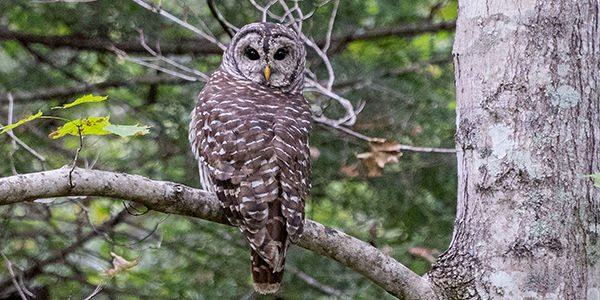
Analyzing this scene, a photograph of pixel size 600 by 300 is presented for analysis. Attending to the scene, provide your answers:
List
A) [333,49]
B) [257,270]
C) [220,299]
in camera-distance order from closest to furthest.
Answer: [257,270] < [220,299] < [333,49]

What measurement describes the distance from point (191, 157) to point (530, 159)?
3.00m

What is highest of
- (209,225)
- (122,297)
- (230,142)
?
(230,142)

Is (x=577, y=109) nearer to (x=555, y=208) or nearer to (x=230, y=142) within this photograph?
(x=555, y=208)

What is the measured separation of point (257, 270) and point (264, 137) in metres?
0.54

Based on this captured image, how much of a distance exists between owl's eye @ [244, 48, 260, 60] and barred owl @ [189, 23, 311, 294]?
12 centimetres

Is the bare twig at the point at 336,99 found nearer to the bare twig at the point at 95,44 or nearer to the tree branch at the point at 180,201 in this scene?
the bare twig at the point at 95,44

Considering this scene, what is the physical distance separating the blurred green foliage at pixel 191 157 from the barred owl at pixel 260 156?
4.64 ft

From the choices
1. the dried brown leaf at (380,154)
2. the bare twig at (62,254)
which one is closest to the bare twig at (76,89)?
the bare twig at (62,254)

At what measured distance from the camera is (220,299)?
5.37m

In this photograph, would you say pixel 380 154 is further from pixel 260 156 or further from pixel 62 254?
pixel 62 254

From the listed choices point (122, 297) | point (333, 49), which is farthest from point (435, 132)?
point (122, 297)

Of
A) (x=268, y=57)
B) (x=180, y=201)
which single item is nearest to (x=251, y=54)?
(x=268, y=57)

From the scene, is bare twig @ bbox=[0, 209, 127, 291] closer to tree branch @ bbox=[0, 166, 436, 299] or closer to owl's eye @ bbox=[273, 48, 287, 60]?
owl's eye @ bbox=[273, 48, 287, 60]

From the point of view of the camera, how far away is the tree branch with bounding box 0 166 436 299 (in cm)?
239
